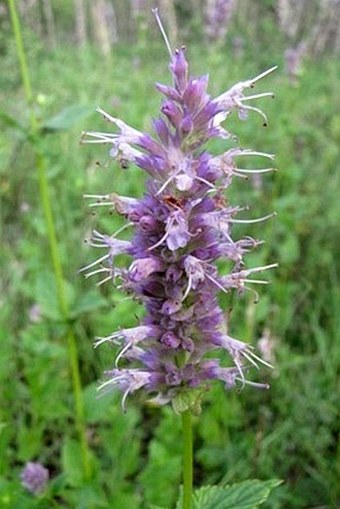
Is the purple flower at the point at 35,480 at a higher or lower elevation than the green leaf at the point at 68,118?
lower

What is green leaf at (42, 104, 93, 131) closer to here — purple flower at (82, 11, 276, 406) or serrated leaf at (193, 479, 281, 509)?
purple flower at (82, 11, 276, 406)

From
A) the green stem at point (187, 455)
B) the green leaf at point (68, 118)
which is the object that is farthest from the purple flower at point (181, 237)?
the green leaf at point (68, 118)

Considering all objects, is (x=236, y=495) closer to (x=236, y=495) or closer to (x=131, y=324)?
(x=236, y=495)

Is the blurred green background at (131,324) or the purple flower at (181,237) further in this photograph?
the blurred green background at (131,324)

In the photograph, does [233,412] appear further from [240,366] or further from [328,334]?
[240,366]

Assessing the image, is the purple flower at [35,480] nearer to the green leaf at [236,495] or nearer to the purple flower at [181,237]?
the green leaf at [236,495]

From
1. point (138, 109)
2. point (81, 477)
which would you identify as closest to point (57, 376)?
point (81, 477)

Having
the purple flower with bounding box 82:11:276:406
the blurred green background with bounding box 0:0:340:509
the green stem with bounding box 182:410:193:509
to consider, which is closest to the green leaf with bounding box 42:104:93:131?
the blurred green background with bounding box 0:0:340:509
